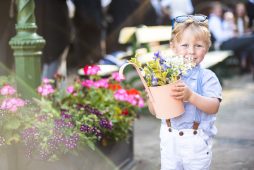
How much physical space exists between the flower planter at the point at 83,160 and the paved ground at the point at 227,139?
9.4 inches

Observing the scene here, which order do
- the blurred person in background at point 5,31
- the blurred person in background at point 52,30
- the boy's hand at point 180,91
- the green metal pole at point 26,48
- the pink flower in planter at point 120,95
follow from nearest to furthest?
the boy's hand at point 180,91 < the green metal pole at point 26,48 < the pink flower in planter at point 120,95 < the blurred person in background at point 5,31 < the blurred person in background at point 52,30

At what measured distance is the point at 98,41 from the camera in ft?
23.7

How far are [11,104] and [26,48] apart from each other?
607 millimetres

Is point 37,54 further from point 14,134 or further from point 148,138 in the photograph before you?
point 148,138

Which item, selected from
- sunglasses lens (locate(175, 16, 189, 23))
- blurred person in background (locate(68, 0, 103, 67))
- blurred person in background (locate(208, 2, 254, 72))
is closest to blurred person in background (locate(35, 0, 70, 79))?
blurred person in background (locate(68, 0, 103, 67))

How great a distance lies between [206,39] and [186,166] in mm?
705

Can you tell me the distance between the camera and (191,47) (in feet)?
9.07

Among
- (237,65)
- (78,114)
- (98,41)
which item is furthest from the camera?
(237,65)

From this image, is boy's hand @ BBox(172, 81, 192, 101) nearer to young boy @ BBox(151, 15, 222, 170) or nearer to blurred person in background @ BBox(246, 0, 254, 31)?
young boy @ BBox(151, 15, 222, 170)

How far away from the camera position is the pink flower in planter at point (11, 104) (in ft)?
10.7

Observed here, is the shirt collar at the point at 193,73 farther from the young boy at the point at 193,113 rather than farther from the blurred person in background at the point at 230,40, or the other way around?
the blurred person in background at the point at 230,40

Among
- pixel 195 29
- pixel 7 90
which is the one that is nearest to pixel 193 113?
pixel 195 29

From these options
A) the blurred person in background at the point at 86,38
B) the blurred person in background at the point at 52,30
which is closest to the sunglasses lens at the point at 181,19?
the blurred person in background at the point at 52,30

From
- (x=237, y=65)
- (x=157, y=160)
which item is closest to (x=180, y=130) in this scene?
(x=157, y=160)
